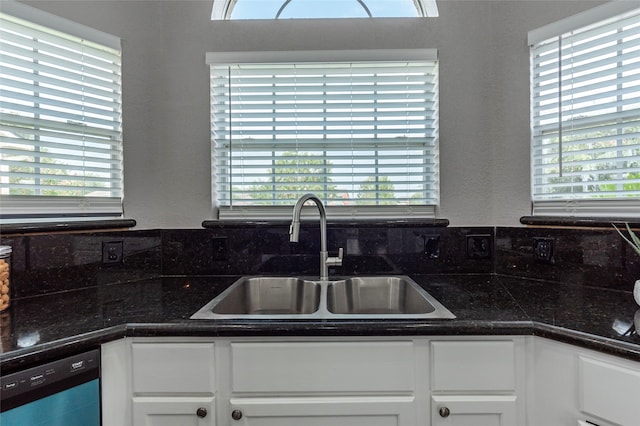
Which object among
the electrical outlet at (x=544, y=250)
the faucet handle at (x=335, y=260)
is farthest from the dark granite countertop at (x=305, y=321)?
the faucet handle at (x=335, y=260)

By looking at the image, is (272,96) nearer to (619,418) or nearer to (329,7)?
(329,7)

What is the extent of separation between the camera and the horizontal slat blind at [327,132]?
1.76 m

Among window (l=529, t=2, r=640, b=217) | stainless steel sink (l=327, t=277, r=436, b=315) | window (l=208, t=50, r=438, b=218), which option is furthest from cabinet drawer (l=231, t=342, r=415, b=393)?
window (l=529, t=2, r=640, b=217)

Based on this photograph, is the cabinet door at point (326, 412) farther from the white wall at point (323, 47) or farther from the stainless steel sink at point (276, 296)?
the white wall at point (323, 47)

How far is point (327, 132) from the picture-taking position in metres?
1.77

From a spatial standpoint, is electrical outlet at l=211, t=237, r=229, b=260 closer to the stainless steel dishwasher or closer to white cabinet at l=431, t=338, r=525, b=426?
the stainless steel dishwasher

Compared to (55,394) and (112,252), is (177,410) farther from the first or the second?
(112,252)

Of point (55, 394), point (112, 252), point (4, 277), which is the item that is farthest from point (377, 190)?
point (4, 277)

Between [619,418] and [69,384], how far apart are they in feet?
4.95

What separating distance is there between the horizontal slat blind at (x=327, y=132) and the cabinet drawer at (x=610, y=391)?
100cm

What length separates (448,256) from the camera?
5.60 feet

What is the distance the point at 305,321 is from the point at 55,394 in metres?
0.71

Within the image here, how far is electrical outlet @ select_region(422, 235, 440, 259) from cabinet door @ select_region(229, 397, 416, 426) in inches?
32.1

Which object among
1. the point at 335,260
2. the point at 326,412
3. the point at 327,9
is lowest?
the point at 326,412
